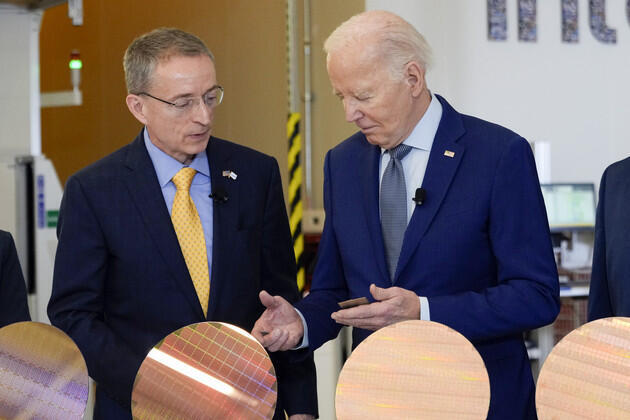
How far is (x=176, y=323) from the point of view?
5.89 ft

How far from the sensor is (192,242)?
5.97 feet

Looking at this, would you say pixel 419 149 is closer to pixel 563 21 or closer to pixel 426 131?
pixel 426 131

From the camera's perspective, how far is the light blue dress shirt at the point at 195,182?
1853 millimetres

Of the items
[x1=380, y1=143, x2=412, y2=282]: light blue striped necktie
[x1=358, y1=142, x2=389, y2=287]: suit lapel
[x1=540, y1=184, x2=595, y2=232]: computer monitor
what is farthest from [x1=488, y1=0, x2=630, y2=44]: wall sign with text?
[x1=380, y1=143, x2=412, y2=282]: light blue striped necktie

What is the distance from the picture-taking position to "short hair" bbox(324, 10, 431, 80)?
1.77 meters

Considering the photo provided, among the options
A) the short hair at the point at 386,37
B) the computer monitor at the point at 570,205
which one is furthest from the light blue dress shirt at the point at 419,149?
the computer monitor at the point at 570,205

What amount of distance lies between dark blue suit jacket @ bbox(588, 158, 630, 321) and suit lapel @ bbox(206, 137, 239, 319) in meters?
0.84

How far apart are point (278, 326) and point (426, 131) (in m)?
0.54

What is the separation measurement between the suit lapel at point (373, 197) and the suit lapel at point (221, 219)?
293mm

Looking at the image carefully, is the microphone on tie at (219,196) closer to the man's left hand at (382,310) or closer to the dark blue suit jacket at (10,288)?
the man's left hand at (382,310)

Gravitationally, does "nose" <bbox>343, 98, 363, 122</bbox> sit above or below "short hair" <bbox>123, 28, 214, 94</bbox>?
below

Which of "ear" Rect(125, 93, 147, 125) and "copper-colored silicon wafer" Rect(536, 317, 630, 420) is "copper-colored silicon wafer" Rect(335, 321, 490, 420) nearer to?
"copper-colored silicon wafer" Rect(536, 317, 630, 420)

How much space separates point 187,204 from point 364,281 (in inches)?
16.8

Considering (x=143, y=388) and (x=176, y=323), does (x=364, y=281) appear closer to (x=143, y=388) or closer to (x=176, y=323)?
(x=176, y=323)
